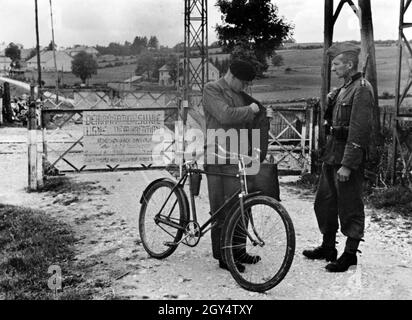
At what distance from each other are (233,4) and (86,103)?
61.0 feet

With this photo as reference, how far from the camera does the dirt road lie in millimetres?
4285

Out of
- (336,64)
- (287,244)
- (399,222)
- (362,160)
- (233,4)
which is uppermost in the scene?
(233,4)

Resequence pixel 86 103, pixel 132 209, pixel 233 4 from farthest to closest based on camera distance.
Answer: pixel 233 4, pixel 86 103, pixel 132 209

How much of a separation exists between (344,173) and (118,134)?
5066 mm

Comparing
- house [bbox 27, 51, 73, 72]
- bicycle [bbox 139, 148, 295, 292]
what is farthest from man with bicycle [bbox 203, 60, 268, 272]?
house [bbox 27, 51, 73, 72]

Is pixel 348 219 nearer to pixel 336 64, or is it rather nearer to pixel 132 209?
pixel 336 64

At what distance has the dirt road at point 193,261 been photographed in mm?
4285

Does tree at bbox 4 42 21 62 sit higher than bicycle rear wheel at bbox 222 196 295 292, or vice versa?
tree at bbox 4 42 21 62

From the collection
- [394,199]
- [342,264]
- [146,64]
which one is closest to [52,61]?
[146,64]

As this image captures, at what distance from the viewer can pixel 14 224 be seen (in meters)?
6.43

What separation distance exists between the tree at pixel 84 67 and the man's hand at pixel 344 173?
7463 cm

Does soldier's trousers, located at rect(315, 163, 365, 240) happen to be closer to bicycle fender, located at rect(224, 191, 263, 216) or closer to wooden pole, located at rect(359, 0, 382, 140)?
bicycle fender, located at rect(224, 191, 263, 216)

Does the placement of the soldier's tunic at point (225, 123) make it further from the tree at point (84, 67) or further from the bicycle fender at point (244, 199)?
the tree at point (84, 67)
